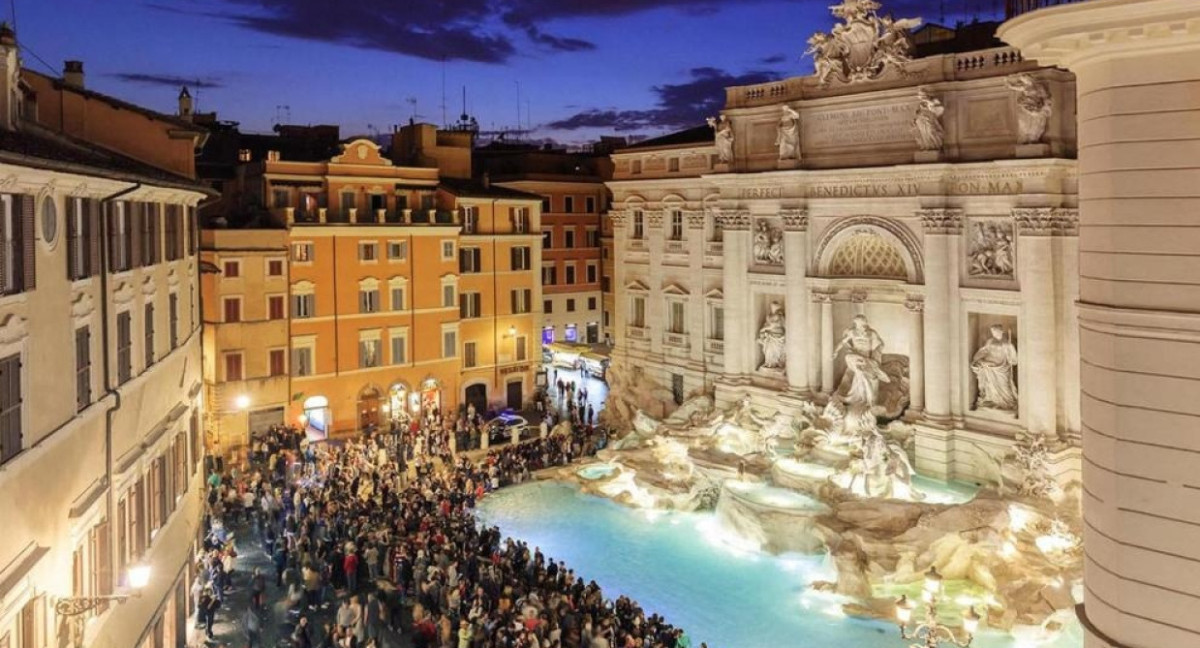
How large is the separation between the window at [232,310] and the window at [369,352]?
4.94m

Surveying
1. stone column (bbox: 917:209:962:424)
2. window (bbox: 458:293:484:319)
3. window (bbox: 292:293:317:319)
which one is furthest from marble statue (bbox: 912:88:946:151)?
window (bbox: 292:293:317:319)

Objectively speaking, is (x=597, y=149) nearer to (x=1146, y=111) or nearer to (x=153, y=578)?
(x=153, y=578)

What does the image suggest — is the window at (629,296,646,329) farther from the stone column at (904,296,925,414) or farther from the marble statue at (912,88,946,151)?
the marble statue at (912,88,946,151)

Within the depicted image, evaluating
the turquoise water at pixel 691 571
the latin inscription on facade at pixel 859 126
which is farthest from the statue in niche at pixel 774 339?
the turquoise water at pixel 691 571

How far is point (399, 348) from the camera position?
39.3 m

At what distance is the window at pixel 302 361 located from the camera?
36438 mm

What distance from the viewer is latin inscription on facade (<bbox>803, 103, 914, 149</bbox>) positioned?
1096 inches

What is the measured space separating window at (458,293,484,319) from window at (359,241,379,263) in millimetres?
4804

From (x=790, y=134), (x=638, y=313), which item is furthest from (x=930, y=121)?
(x=638, y=313)

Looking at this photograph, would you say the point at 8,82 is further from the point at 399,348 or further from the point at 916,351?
the point at 399,348

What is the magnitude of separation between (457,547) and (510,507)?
21.7 ft

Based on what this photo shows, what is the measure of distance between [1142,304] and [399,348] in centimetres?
3328

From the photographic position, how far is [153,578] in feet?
53.5

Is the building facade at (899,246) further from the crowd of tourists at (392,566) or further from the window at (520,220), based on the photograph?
the crowd of tourists at (392,566)
